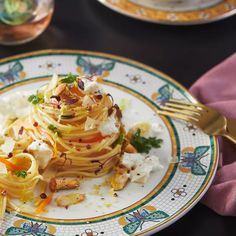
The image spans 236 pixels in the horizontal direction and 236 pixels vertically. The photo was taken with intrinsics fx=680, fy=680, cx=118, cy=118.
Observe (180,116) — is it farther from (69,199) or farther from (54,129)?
(69,199)

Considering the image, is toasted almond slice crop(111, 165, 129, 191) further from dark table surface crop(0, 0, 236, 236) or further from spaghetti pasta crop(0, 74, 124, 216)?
dark table surface crop(0, 0, 236, 236)

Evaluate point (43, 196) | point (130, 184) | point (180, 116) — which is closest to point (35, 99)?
point (43, 196)

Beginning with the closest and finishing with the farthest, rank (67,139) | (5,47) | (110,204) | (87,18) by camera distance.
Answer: (110,204)
(67,139)
(5,47)
(87,18)

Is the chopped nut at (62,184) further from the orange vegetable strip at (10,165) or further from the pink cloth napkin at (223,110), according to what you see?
the pink cloth napkin at (223,110)

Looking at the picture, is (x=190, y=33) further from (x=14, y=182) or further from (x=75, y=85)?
(x=14, y=182)

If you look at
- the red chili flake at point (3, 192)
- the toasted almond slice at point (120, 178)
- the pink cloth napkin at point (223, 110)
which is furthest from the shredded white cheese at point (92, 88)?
the pink cloth napkin at point (223, 110)

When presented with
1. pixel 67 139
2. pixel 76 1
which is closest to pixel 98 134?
pixel 67 139

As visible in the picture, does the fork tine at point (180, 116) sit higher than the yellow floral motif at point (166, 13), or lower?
lower
